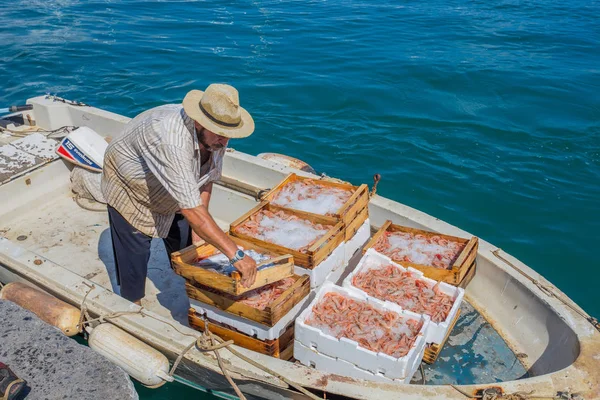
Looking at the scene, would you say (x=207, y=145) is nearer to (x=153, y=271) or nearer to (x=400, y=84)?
(x=153, y=271)

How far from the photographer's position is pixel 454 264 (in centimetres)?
444

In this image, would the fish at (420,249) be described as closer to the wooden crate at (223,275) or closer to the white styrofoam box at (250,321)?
the white styrofoam box at (250,321)

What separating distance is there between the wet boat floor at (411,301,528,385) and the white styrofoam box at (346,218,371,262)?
3.56 ft

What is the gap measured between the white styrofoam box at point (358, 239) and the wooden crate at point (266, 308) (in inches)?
31.1

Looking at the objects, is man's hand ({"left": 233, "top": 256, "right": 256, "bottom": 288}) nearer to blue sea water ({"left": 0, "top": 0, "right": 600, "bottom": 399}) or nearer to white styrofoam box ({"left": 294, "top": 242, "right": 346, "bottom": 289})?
white styrofoam box ({"left": 294, "top": 242, "right": 346, "bottom": 289})

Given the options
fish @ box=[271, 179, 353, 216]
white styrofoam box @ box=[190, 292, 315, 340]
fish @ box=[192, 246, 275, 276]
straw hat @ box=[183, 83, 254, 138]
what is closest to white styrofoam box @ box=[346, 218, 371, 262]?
fish @ box=[271, 179, 353, 216]

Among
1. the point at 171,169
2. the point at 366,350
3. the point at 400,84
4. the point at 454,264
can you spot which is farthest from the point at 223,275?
the point at 400,84

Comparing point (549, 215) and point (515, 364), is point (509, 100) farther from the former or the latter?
point (515, 364)

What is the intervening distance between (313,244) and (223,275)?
806 mm

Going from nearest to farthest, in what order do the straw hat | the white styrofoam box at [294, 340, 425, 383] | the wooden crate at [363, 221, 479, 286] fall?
the straw hat < the white styrofoam box at [294, 340, 425, 383] < the wooden crate at [363, 221, 479, 286]

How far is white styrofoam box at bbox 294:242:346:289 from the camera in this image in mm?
4230

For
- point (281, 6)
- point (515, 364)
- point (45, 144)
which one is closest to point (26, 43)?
point (281, 6)

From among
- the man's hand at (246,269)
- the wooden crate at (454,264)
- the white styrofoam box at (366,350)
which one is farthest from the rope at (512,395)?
the man's hand at (246,269)

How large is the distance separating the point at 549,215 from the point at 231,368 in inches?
241
